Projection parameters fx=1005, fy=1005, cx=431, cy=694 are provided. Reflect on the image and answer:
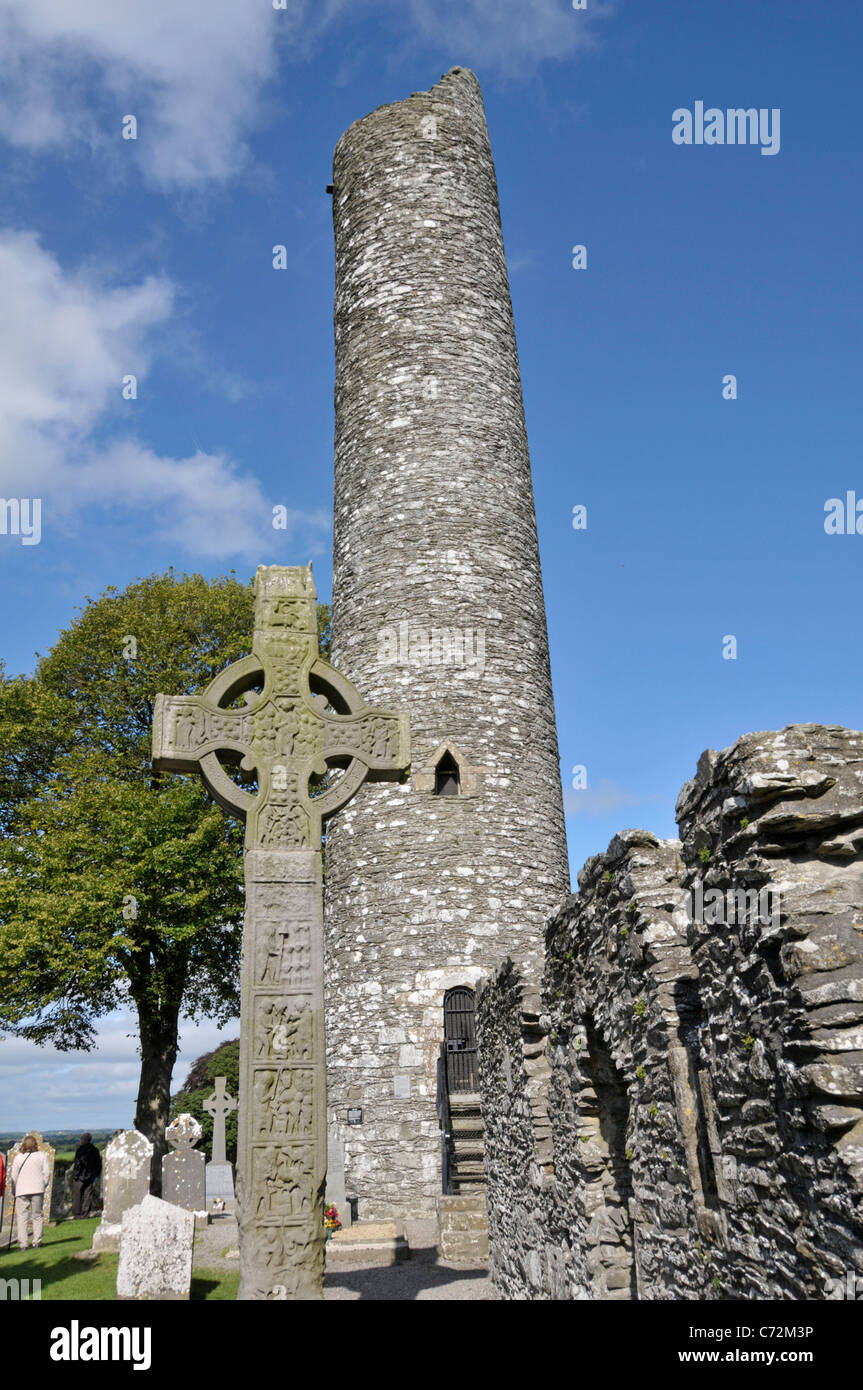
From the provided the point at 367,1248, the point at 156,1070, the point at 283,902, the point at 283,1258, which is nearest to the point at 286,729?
the point at 283,902

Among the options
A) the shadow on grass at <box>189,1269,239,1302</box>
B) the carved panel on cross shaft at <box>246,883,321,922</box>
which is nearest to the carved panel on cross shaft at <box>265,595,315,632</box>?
the carved panel on cross shaft at <box>246,883,321,922</box>

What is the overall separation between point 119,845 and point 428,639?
7.60 m

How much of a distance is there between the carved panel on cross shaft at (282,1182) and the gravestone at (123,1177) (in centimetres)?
966

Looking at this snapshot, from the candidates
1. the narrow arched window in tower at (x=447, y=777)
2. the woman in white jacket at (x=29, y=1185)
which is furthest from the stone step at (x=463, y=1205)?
the woman in white jacket at (x=29, y=1185)

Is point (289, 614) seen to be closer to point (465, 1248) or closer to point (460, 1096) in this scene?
point (465, 1248)

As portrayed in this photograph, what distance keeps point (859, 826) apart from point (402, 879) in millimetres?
9804

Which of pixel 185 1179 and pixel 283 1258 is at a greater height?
pixel 283 1258

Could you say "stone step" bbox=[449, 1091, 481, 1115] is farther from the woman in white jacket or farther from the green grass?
the woman in white jacket

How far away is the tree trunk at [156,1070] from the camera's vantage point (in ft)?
58.9

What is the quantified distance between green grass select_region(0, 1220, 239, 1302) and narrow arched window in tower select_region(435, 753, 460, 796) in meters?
6.03

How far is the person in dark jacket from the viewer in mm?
18406

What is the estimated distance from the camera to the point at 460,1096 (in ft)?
39.1

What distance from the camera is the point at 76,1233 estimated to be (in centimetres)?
1535

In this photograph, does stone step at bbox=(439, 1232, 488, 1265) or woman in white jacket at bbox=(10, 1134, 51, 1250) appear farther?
woman in white jacket at bbox=(10, 1134, 51, 1250)
